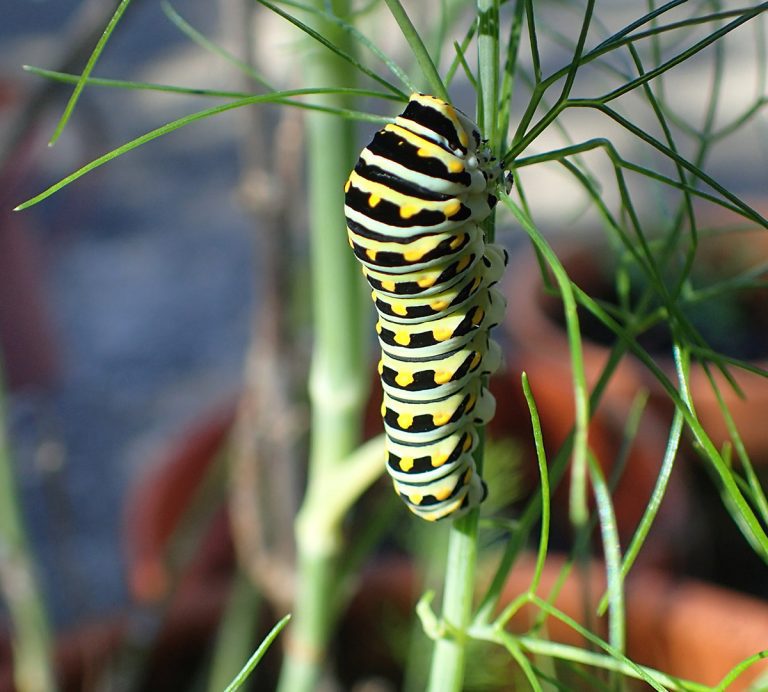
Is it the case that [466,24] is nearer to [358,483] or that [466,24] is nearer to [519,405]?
[519,405]

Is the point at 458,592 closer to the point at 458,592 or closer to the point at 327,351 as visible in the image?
the point at 458,592

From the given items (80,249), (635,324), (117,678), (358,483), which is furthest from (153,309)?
(635,324)

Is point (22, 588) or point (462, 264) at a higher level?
point (462, 264)

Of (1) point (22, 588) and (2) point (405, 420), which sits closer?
(2) point (405, 420)

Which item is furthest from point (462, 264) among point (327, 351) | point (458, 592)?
point (327, 351)

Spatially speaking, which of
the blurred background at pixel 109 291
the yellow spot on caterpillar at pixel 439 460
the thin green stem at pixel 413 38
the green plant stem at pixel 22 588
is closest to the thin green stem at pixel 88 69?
the thin green stem at pixel 413 38

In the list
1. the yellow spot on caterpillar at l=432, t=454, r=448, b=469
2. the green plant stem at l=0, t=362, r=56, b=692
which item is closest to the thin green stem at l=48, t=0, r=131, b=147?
the yellow spot on caterpillar at l=432, t=454, r=448, b=469

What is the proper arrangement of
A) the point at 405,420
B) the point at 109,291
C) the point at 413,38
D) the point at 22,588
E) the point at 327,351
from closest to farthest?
the point at 413,38 < the point at 405,420 < the point at 327,351 < the point at 22,588 < the point at 109,291

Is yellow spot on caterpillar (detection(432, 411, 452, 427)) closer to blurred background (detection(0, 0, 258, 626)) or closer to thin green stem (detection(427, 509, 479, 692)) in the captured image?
thin green stem (detection(427, 509, 479, 692))
